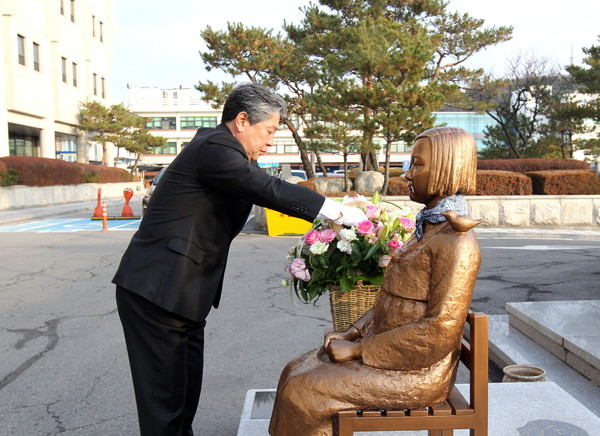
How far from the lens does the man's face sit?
2.52 m

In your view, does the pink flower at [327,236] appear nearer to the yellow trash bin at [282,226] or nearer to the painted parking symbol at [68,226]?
the yellow trash bin at [282,226]

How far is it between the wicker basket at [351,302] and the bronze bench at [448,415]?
101 cm

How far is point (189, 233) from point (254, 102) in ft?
2.19

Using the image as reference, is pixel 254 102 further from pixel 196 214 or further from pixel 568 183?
pixel 568 183

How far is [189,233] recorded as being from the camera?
2461 mm

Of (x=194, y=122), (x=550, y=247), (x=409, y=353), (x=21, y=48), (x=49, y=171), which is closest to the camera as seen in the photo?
(x=409, y=353)

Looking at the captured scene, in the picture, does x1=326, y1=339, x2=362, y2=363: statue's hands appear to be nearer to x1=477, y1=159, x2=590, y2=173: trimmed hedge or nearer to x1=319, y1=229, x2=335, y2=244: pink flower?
x1=319, y1=229, x2=335, y2=244: pink flower

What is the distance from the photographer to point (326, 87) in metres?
16.3

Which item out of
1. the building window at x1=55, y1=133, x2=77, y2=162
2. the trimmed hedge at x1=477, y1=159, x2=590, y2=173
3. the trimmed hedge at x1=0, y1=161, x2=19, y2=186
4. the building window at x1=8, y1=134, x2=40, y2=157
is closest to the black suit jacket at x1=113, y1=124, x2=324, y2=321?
the trimmed hedge at x1=477, y1=159, x2=590, y2=173

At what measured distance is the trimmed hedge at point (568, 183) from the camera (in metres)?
14.5

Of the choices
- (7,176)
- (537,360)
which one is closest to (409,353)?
(537,360)

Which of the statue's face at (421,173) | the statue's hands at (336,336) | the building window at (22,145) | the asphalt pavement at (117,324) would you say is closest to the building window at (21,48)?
the building window at (22,145)

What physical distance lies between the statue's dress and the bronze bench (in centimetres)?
3

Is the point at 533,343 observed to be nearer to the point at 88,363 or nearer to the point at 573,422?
the point at 573,422
